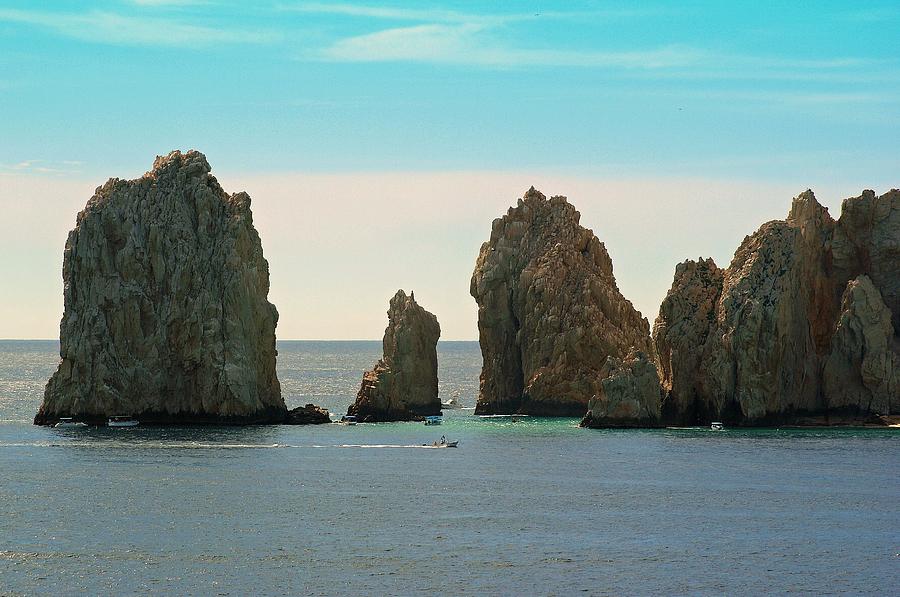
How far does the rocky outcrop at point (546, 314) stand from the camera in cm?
18375

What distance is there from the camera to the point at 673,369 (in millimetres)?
155000

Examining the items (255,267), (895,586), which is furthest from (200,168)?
(895,586)

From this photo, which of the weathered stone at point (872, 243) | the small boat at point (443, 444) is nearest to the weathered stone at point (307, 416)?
the small boat at point (443, 444)

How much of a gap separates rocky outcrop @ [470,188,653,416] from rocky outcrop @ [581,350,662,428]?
22448mm

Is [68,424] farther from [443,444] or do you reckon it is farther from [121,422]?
[443,444]

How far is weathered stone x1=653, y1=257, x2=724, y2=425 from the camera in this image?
155 meters

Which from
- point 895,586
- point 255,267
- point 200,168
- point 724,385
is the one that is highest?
point 200,168

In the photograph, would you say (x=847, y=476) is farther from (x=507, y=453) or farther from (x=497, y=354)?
(x=497, y=354)

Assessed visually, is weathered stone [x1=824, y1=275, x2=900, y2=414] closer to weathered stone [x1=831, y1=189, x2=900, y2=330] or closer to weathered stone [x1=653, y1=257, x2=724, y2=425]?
weathered stone [x1=831, y1=189, x2=900, y2=330]

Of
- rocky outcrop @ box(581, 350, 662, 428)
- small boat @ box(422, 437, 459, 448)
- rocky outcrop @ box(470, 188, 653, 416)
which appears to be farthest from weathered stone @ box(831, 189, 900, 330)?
small boat @ box(422, 437, 459, 448)

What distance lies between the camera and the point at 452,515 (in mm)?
92250

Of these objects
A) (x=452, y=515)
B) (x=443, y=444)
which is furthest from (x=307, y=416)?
(x=452, y=515)

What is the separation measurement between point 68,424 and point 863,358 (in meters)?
81.7

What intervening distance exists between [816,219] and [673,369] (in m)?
23.6
